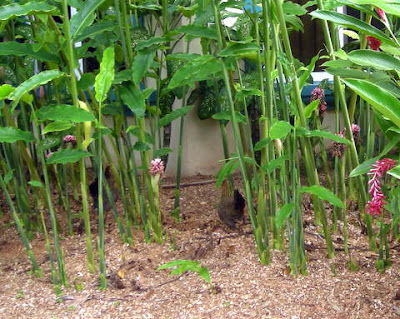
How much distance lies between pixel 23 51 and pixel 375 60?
1231 millimetres

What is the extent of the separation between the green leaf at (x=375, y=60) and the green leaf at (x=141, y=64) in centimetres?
88

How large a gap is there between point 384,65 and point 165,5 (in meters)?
1.23

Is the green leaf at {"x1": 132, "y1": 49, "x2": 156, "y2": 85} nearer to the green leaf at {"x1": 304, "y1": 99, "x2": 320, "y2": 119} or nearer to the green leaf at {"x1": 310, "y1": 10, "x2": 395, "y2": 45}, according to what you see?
the green leaf at {"x1": 304, "y1": 99, "x2": 320, "y2": 119}

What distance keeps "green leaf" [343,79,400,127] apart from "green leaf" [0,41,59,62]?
1.20m

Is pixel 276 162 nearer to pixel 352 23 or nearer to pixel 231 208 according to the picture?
pixel 352 23

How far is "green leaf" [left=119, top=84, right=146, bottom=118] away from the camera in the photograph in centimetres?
227

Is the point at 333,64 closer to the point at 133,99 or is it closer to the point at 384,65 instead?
the point at 384,65

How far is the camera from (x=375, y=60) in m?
1.63

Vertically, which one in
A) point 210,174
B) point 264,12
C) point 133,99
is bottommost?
point 210,174

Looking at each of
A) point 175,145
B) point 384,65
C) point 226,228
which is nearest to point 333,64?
point 384,65

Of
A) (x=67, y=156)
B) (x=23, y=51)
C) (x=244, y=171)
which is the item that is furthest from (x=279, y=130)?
(x=23, y=51)

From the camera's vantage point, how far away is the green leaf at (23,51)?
2.22m

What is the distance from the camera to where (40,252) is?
105 inches

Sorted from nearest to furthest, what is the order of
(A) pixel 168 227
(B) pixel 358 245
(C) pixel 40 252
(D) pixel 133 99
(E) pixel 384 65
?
(E) pixel 384 65 → (D) pixel 133 99 → (B) pixel 358 245 → (C) pixel 40 252 → (A) pixel 168 227
